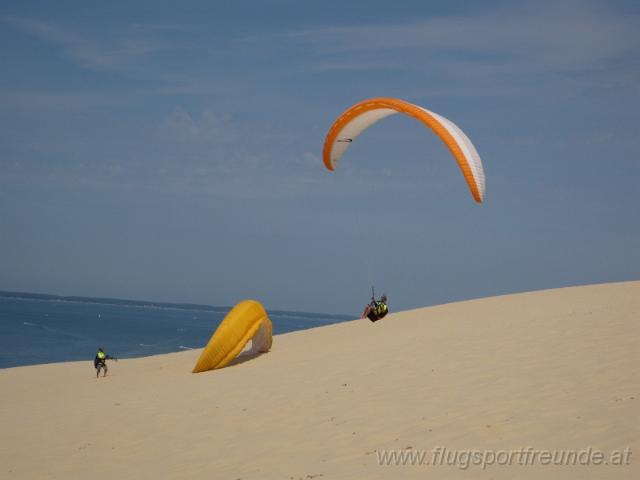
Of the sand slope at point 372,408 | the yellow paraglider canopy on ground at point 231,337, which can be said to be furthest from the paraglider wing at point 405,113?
the yellow paraglider canopy on ground at point 231,337

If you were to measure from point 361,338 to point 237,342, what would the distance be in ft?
11.9

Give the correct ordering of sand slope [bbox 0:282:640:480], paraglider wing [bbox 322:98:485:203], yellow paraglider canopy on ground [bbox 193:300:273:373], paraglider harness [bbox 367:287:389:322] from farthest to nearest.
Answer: paraglider harness [bbox 367:287:389:322]
yellow paraglider canopy on ground [bbox 193:300:273:373]
paraglider wing [bbox 322:98:485:203]
sand slope [bbox 0:282:640:480]

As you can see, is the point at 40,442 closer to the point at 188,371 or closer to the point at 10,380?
the point at 188,371

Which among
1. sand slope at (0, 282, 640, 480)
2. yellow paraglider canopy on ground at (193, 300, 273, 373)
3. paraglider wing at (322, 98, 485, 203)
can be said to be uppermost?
paraglider wing at (322, 98, 485, 203)

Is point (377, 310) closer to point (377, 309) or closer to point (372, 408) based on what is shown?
point (377, 309)

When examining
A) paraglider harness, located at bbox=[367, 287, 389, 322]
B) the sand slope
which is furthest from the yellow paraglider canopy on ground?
paraglider harness, located at bbox=[367, 287, 389, 322]

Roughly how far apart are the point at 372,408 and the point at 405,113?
10.2 m

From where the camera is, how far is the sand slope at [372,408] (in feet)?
31.9

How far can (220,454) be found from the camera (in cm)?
1138

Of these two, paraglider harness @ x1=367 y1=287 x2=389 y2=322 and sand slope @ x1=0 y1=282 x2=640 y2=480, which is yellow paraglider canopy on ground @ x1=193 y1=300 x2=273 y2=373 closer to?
sand slope @ x1=0 y1=282 x2=640 y2=480

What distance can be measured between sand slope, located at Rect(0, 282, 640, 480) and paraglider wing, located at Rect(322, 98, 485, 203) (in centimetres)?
397

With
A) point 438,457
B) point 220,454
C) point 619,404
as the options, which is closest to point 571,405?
point 619,404

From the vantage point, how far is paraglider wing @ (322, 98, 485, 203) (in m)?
18.0

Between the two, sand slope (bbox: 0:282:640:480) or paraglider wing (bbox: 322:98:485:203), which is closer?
sand slope (bbox: 0:282:640:480)
